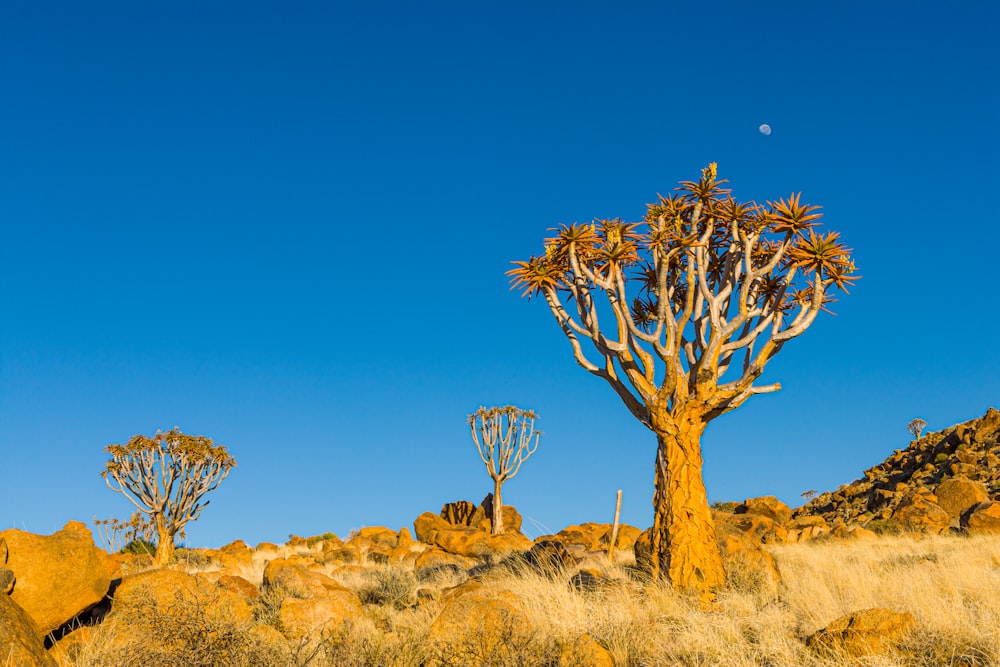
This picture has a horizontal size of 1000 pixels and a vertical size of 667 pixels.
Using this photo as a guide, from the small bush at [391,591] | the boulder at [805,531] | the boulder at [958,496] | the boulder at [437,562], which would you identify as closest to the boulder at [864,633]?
the small bush at [391,591]

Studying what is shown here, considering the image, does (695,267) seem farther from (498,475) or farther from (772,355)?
(498,475)

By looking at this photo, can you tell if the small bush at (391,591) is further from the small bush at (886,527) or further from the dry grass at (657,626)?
the small bush at (886,527)

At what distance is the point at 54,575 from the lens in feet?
25.1

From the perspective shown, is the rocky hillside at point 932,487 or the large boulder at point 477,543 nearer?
the rocky hillside at point 932,487

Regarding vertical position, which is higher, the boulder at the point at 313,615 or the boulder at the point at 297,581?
the boulder at the point at 297,581

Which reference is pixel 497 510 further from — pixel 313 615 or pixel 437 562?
pixel 313 615

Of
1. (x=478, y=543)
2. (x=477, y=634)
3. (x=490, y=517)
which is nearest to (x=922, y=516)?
(x=478, y=543)

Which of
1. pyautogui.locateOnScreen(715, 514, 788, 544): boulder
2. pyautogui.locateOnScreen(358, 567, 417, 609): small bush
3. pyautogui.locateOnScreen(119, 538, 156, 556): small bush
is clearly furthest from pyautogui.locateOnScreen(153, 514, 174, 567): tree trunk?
pyautogui.locateOnScreen(715, 514, 788, 544): boulder

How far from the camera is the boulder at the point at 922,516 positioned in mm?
20552

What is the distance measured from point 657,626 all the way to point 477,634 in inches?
87.3

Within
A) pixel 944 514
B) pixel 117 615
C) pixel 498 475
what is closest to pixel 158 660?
pixel 117 615

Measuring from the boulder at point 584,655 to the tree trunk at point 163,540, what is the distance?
2020 centimetres

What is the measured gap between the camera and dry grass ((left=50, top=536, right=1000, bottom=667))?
19.6ft

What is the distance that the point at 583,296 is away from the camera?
12.2m
